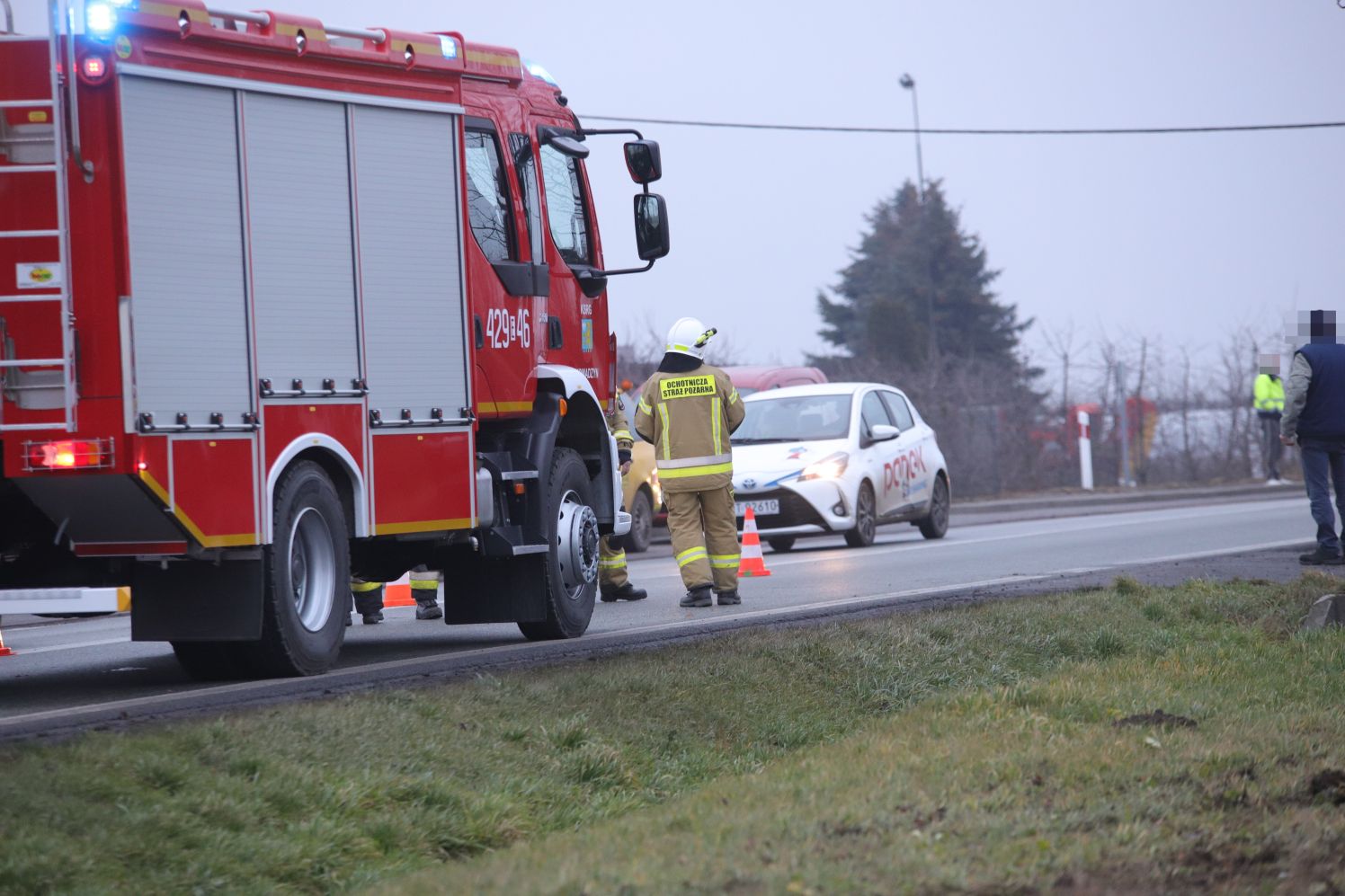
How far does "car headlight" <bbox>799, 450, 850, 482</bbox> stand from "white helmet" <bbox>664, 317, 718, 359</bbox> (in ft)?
19.1

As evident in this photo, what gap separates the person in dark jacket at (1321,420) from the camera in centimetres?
1367

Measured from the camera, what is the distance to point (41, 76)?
7242mm

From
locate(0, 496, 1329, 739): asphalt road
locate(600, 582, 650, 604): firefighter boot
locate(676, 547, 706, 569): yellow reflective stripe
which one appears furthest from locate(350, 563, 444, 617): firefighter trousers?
locate(676, 547, 706, 569): yellow reflective stripe

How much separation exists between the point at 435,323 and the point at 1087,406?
26.2 metres

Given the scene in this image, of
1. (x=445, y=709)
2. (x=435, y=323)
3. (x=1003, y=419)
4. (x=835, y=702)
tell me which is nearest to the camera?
(x=445, y=709)

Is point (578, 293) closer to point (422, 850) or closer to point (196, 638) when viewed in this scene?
point (196, 638)

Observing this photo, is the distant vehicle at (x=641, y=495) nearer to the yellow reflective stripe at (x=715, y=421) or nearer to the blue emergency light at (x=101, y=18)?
the yellow reflective stripe at (x=715, y=421)

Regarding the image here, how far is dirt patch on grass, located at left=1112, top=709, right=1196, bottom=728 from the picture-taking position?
260 inches

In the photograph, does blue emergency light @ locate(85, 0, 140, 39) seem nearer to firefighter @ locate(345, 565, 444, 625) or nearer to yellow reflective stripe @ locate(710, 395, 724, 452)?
firefighter @ locate(345, 565, 444, 625)

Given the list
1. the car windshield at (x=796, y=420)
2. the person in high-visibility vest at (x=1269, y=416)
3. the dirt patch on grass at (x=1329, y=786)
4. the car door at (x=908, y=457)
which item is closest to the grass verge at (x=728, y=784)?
the dirt patch on grass at (x=1329, y=786)

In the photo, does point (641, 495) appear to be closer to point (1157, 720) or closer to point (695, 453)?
point (695, 453)

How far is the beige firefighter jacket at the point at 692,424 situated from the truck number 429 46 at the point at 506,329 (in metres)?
2.30

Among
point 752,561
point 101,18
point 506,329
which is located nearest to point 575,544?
point 506,329

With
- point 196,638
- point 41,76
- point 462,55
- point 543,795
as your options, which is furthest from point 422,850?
point 462,55
